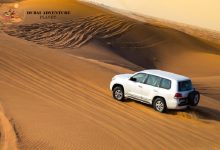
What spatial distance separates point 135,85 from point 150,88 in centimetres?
71

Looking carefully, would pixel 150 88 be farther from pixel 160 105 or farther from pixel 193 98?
pixel 193 98

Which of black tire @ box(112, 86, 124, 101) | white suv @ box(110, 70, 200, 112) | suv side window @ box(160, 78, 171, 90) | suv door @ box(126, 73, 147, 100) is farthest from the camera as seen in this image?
black tire @ box(112, 86, 124, 101)

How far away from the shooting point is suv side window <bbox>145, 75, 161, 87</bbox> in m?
16.9

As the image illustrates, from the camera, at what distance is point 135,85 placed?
17.4m

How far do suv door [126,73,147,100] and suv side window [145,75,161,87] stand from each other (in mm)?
195

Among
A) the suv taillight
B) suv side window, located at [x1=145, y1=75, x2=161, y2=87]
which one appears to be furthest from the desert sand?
suv side window, located at [x1=145, y1=75, x2=161, y2=87]

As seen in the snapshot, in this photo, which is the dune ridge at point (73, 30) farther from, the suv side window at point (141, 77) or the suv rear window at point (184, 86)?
the suv rear window at point (184, 86)

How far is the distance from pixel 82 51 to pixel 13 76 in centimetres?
1550

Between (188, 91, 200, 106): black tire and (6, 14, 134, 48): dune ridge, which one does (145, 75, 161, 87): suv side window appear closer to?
(188, 91, 200, 106): black tire

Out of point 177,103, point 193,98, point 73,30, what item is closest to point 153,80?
point 177,103

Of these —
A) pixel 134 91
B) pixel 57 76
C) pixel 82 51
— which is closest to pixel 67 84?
pixel 57 76

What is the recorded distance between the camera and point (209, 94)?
1001 inches

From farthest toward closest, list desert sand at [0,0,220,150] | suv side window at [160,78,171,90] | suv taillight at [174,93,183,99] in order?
suv side window at [160,78,171,90]
suv taillight at [174,93,183,99]
desert sand at [0,0,220,150]

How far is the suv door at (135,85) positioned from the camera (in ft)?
56.8
